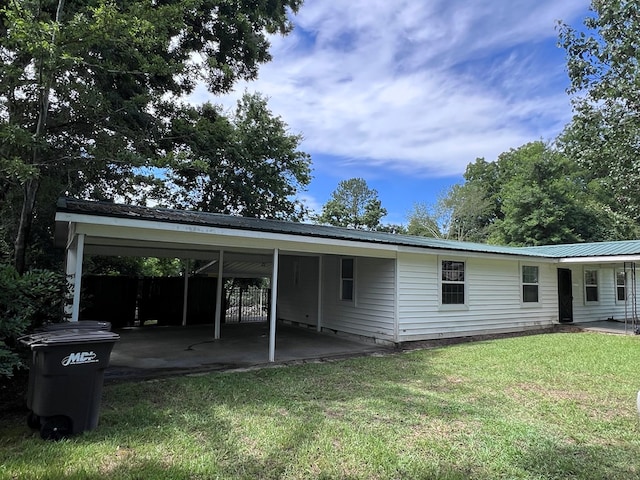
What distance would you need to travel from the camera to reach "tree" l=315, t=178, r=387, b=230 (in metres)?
39.3

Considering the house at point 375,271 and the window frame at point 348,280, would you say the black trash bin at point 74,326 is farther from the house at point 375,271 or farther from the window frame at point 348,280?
the window frame at point 348,280

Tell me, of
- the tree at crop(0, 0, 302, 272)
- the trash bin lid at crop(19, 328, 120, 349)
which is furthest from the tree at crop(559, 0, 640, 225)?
the trash bin lid at crop(19, 328, 120, 349)

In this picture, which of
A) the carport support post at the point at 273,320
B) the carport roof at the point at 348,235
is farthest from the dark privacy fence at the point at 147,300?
the carport support post at the point at 273,320

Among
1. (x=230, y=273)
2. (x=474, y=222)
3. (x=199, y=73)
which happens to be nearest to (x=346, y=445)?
(x=230, y=273)

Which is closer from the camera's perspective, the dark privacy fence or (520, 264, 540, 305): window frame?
(520, 264, 540, 305): window frame

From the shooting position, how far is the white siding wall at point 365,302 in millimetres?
9625

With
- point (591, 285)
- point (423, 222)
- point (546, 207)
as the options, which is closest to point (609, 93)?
point (591, 285)

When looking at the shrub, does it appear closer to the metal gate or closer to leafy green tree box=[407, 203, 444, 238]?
the metal gate

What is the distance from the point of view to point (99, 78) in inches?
401

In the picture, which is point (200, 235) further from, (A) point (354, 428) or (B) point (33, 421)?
(A) point (354, 428)

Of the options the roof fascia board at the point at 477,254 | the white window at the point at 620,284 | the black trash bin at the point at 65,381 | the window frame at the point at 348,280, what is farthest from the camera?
the white window at the point at 620,284

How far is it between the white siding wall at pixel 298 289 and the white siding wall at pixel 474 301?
3.49m

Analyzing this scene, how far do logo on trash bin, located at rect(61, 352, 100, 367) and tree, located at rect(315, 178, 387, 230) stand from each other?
33.3 m

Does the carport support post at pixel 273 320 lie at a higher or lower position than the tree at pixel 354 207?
lower
